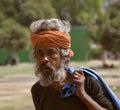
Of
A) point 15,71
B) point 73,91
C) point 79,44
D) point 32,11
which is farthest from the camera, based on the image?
point 79,44

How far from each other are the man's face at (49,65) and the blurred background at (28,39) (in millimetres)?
9603

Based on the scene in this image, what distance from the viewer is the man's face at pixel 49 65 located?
9.69ft

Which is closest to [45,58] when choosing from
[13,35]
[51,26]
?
[51,26]

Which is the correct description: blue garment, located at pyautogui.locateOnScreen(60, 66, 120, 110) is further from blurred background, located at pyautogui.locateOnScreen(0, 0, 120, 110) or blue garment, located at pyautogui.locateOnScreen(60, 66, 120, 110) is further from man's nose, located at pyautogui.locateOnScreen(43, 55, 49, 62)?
blurred background, located at pyautogui.locateOnScreen(0, 0, 120, 110)

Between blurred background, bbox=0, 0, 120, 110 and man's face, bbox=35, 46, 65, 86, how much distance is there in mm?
9603

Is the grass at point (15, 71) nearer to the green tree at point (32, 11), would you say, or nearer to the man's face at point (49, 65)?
the green tree at point (32, 11)

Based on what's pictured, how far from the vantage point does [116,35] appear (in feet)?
106

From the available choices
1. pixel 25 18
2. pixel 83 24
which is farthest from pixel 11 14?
pixel 83 24

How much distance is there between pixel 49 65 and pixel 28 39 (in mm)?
30781

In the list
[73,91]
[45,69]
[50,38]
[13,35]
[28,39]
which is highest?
[50,38]

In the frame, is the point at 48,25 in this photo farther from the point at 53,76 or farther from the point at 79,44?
the point at 79,44

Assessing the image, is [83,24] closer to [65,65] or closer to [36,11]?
[36,11]

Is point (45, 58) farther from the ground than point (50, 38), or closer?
closer

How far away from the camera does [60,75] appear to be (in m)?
2.96
